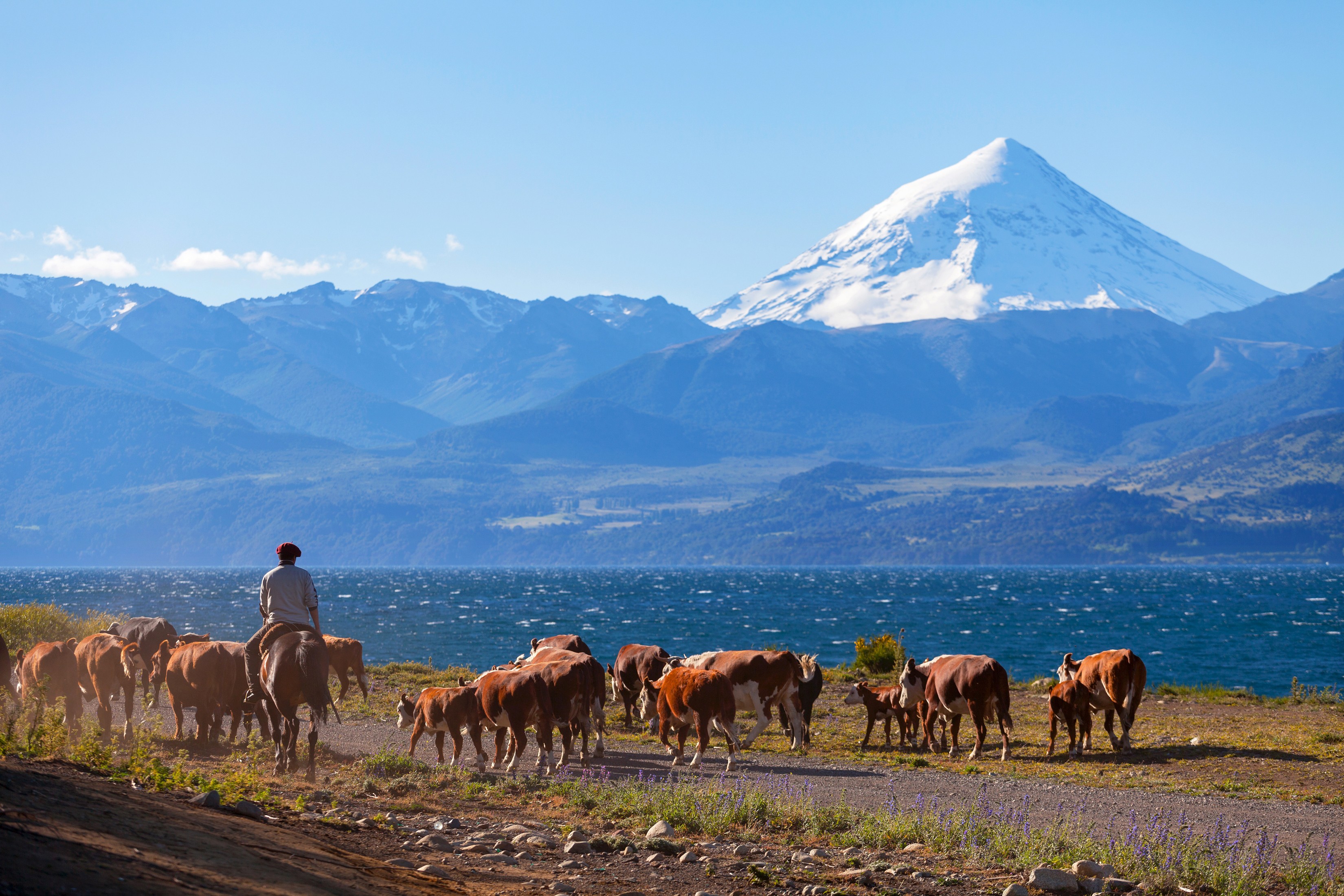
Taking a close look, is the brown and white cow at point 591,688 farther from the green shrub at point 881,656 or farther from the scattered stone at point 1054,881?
the green shrub at point 881,656

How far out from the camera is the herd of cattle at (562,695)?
16922mm

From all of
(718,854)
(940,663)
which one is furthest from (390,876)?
(940,663)

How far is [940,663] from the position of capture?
20.9 m

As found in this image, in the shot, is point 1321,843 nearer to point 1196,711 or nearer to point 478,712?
point 478,712

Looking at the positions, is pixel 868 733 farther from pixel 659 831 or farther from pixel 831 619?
pixel 831 619

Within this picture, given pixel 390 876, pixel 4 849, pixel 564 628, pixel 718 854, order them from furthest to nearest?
1. pixel 564 628
2. pixel 718 854
3. pixel 390 876
4. pixel 4 849

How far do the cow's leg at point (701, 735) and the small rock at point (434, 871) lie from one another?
7.84 metres

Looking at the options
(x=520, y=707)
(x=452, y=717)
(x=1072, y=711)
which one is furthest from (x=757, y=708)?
(x=452, y=717)

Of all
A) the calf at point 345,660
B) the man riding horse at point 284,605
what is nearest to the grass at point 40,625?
the calf at point 345,660

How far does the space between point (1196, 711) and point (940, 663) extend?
10.2 meters

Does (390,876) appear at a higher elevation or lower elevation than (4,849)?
lower

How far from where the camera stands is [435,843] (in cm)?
1175

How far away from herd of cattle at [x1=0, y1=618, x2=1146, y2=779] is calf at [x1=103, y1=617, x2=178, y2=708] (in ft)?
1.29

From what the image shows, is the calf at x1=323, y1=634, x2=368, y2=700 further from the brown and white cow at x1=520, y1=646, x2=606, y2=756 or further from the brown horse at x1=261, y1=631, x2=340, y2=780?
the brown horse at x1=261, y1=631, x2=340, y2=780
